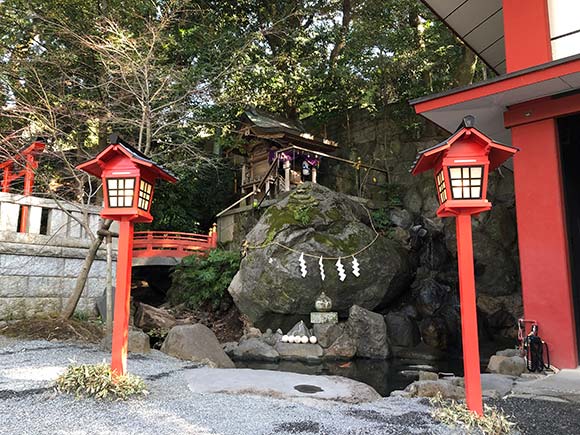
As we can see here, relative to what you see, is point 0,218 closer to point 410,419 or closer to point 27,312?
point 27,312

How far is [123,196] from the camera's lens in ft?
16.4

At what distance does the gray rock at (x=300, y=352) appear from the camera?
425 inches

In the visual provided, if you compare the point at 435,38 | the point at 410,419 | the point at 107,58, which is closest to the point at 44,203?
the point at 107,58

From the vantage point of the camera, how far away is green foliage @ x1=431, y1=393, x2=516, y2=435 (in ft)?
12.2

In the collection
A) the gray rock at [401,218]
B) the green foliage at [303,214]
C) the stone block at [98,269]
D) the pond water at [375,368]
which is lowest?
the pond water at [375,368]

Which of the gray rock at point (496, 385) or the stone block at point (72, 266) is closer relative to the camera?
the gray rock at point (496, 385)

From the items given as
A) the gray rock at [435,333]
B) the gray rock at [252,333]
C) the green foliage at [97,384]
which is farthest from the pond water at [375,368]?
the green foliage at [97,384]

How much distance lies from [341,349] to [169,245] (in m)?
8.13

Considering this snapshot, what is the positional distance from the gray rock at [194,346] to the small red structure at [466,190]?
497 centimetres

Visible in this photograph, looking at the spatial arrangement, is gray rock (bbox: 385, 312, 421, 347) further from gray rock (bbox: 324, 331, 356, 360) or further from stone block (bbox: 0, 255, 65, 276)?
stone block (bbox: 0, 255, 65, 276)

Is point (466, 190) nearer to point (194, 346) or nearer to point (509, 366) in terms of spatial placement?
point (509, 366)

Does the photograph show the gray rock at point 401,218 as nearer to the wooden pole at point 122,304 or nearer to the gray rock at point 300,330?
the gray rock at point 300,330

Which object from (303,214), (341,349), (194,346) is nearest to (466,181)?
(194,346)

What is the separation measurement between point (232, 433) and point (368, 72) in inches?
644
